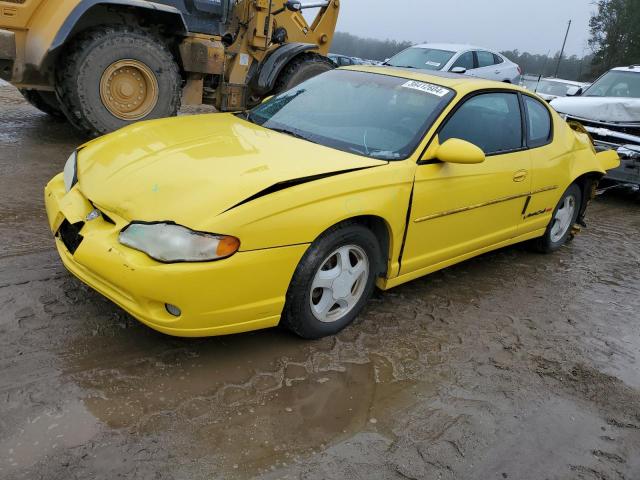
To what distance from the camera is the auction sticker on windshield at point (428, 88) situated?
378cm

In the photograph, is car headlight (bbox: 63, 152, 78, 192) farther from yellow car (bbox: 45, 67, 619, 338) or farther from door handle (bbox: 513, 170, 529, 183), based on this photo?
door handle (bbox: 513, 170, 529, 183)

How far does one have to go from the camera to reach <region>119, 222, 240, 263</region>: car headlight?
102 inches

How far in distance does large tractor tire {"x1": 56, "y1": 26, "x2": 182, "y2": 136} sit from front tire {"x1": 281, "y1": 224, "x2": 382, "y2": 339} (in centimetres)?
433

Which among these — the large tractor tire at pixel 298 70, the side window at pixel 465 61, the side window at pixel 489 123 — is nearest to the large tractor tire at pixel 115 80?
the large tractor tire at pixel 298 70

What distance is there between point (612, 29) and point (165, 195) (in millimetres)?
47077

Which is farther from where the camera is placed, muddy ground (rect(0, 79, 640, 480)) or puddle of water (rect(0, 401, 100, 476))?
muddy ground (rect(0, 79, 640, 480))

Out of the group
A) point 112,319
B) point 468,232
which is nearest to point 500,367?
point 468,232

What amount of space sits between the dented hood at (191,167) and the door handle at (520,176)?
1348mm

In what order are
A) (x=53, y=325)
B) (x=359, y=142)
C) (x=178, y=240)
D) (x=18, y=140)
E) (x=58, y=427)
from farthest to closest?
(x=18, y=140), (x=359, y=142), (x=53, y=325), (x=178, y=240), (x=58, y=427)

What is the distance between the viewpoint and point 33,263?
144 inches

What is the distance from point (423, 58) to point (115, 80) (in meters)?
7.55

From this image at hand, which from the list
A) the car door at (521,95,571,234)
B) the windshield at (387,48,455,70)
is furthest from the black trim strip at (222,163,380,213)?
the windshield at (387,48,455,70)

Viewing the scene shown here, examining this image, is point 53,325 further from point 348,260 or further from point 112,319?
point 348,260

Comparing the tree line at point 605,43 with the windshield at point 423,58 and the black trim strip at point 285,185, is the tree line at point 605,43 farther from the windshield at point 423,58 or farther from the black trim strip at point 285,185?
the black trim strip at point 285,185
